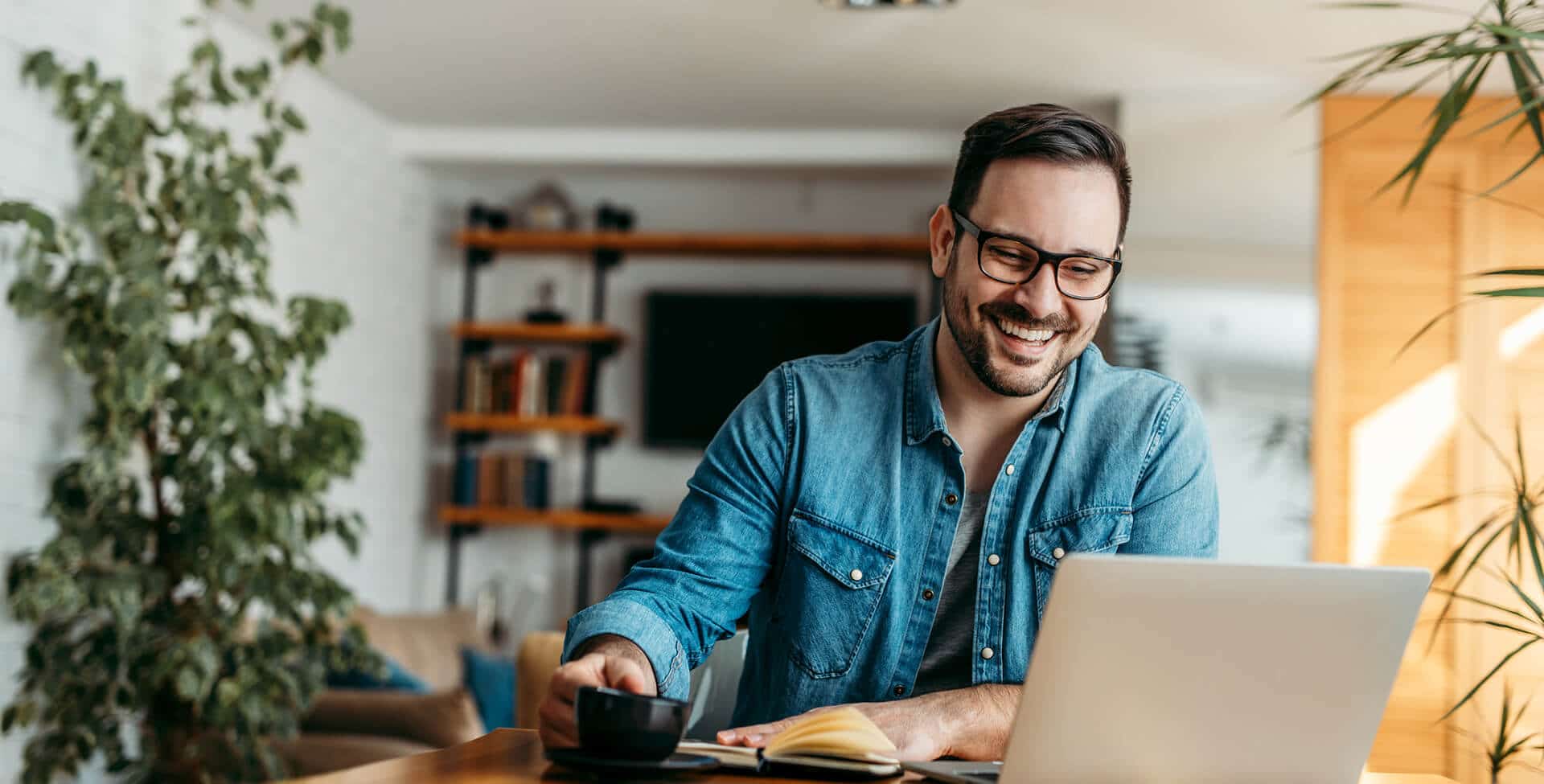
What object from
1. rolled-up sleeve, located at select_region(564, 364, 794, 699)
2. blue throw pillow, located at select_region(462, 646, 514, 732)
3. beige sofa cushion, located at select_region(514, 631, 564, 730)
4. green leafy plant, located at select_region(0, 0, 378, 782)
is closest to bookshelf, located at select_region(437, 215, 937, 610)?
blue throw pillow, located at select_region(462, 646, 514, 732)

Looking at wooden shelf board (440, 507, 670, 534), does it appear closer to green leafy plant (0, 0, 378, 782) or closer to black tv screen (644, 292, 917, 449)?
black tv screen (644, 292, 917, 449)

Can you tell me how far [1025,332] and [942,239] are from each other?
0.18m

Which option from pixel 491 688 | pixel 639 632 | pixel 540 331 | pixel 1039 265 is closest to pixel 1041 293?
pixel 1039 265

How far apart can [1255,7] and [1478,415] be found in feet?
4.82

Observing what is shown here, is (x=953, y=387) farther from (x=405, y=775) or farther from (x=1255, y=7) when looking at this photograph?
(x=1255, y=7)

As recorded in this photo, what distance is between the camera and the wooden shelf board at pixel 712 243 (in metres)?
5.32

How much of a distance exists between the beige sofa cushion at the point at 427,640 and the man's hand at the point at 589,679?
3022 mm

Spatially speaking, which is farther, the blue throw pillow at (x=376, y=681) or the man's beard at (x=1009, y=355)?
the blue throw pillow at (x=376, y=681)

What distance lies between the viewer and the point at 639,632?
1.22 metres

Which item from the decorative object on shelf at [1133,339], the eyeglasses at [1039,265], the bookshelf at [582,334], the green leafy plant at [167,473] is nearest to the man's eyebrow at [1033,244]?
the eyeglasses at [1039,265]

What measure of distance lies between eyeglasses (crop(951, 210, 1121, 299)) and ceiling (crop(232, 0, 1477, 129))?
100 inches

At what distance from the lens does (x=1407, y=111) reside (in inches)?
168

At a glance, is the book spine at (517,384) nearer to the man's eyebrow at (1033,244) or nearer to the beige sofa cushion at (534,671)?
the beige sofa cushion at (534,671)

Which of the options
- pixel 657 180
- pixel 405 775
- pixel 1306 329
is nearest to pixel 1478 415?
pixel 1306 329
